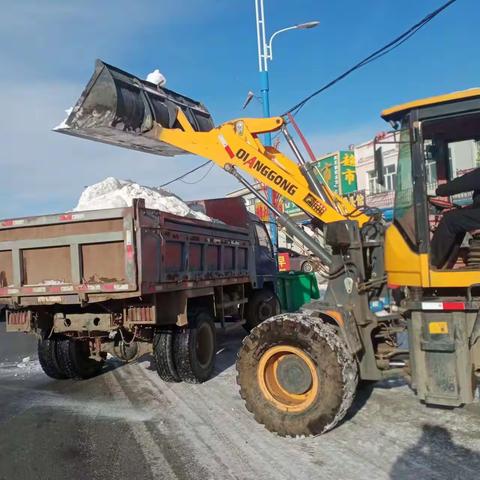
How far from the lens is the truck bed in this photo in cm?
559

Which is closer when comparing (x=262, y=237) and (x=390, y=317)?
(x=390, y=317)

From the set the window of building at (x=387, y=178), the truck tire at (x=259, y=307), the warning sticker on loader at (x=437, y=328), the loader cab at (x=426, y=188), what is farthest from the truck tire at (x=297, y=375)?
the truck tire at (x=259, y=307)

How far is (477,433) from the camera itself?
179 inches

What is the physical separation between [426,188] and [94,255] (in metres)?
3.60

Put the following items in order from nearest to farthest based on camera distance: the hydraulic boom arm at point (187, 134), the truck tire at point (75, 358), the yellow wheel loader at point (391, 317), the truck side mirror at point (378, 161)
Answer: the yellow wheel loader at point (391, 317) → the truck side mirror at point (378, 161) → the hydraulic boom arm at point (187, 134) → the truck tire at point (75, 358)

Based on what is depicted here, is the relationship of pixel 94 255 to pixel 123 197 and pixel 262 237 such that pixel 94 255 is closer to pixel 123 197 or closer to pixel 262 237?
pixel 123 197

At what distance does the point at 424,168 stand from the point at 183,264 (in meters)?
3.25

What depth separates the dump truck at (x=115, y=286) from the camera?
5691 millimetres

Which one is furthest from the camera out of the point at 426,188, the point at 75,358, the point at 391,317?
the point at 75,358

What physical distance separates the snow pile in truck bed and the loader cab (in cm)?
415

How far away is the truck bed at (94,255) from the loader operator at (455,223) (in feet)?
9.76

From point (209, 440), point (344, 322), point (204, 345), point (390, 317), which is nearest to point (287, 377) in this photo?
point (344, 322)

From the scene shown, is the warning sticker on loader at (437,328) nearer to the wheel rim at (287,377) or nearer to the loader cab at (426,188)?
the loader cab at (426,188)

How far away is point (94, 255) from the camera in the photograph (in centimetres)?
584
